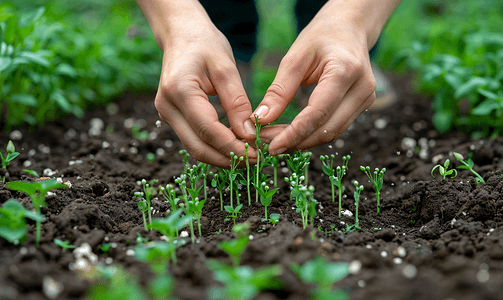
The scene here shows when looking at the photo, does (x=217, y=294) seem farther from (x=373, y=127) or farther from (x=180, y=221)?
(x=373, y=127)

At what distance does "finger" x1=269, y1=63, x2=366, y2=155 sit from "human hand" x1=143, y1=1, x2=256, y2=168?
0.18m

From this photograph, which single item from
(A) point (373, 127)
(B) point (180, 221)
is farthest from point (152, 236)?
(A) point (373, 127)

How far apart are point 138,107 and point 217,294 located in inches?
129

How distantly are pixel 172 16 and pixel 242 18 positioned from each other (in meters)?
1.78

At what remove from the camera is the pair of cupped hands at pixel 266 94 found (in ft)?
5.83

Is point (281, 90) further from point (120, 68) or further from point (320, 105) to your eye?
point (120, 68)

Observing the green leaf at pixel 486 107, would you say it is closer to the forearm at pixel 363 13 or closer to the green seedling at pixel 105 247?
the forearm at pixel 363 13

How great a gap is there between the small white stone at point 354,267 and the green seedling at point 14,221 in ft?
3.41

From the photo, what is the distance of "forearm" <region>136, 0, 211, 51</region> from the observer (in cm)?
201

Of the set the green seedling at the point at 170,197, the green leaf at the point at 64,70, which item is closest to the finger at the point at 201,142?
the green seedling at the point at 170,197

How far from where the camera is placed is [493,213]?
5.47ft

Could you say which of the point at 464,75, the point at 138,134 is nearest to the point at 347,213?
the point at 464,75

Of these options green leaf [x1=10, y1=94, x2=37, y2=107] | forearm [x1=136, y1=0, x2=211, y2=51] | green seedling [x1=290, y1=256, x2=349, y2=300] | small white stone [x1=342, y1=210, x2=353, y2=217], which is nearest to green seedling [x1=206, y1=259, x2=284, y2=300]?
green seedling [x1=290, y1=256, x2=349, y2=300]

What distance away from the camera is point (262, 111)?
1.83 metres
